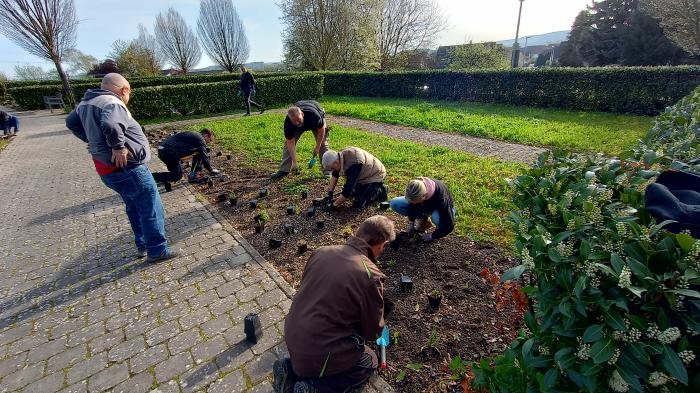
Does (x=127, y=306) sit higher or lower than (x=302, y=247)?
lower

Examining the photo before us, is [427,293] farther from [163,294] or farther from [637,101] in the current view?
[637,101]

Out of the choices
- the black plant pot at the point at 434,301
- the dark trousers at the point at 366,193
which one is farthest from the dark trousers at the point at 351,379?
the dark trousers at the point at 366,193

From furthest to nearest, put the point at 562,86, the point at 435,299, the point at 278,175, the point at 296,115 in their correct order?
the point at 562,86, the point at 278,175, the point at 296,115, the point at 435,299

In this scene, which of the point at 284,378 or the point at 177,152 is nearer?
the point at 284,378

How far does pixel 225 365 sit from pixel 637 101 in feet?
51.8

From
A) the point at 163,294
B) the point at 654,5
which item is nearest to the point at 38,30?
the point at 163,294

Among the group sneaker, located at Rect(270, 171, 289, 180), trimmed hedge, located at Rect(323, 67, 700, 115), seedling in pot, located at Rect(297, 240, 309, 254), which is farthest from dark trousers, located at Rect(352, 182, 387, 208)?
trimmed hedge, located at Rect(323, 67, 700, 115)

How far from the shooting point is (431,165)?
24.5ft

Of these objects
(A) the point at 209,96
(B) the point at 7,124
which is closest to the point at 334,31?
(A) the point at 209,96

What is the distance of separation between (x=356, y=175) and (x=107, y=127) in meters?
3.09

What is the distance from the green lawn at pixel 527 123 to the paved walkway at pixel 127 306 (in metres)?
8.06

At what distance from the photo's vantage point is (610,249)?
1.33 m

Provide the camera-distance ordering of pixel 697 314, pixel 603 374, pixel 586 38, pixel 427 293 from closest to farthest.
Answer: pixel 697 314 < pixel 603 374 < pixel 427 293 < pixel 586 38

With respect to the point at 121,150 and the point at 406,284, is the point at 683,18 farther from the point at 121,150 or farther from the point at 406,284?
the point at 121,150
